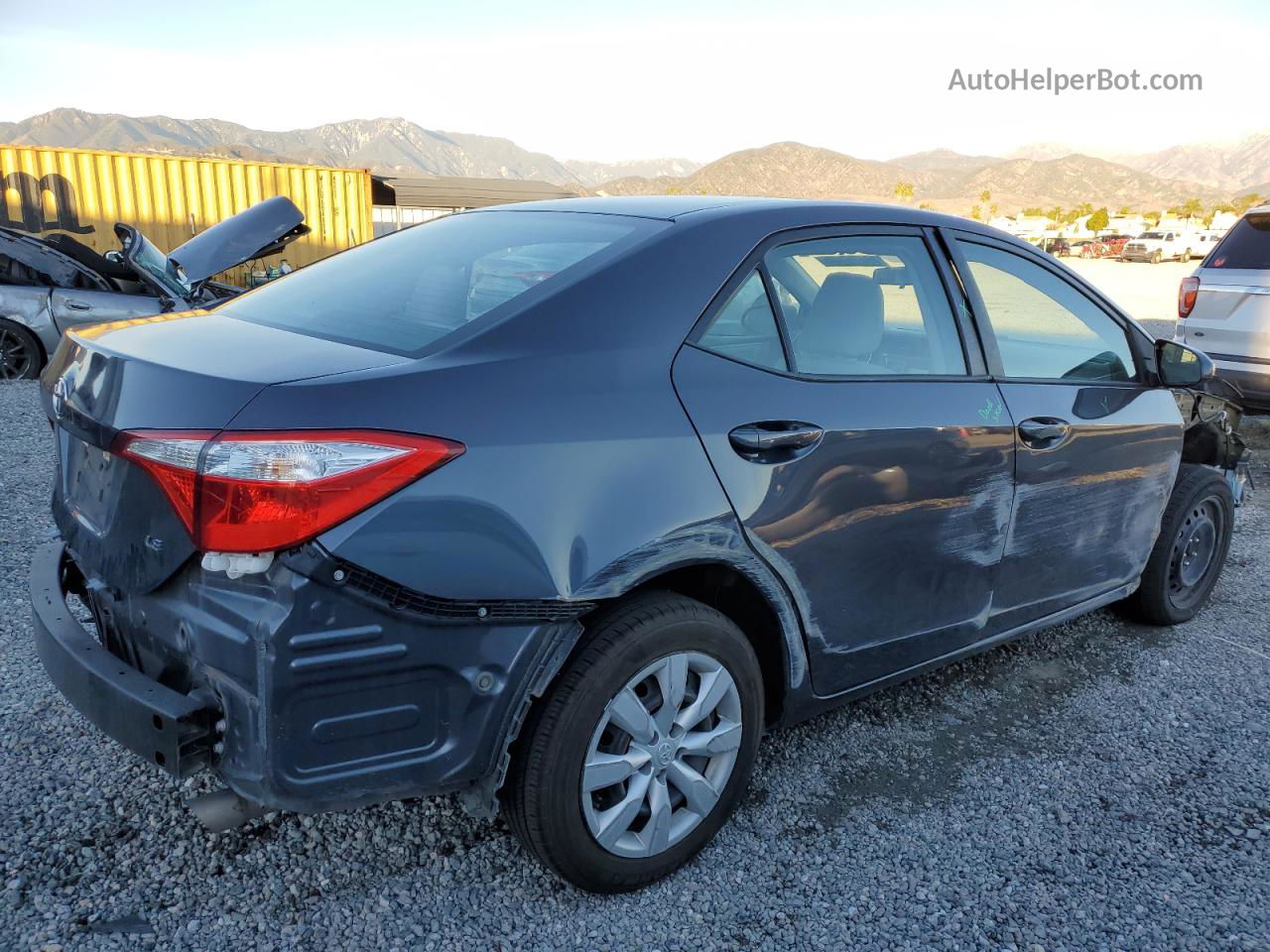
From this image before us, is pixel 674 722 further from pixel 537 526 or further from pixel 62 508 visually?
pixel 62 508

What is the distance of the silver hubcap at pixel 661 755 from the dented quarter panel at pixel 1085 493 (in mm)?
1203

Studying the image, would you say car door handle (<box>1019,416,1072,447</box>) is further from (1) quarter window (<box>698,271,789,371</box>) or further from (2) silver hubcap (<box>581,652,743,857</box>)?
(2) silver hubcap (<box>581,652,743,857</box>)

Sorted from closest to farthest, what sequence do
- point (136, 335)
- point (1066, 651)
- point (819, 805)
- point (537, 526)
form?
point (537, 526), point (136, 335), point (819, 805), point (1066, 651)

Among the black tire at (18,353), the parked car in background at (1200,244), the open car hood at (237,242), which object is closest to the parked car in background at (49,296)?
the black tire at (18,353)

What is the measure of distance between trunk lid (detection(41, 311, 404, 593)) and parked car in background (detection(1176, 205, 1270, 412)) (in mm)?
6749

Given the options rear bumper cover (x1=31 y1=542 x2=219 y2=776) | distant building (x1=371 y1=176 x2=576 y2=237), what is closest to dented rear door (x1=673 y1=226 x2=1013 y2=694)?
rear bumper cover (x1=31 y1=542 x2=219 y2=776)

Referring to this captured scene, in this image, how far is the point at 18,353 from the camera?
345 inches

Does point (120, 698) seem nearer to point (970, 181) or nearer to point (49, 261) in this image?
point (49, 261)

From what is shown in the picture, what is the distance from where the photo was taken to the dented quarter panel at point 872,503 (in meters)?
2.29

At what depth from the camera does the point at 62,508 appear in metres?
2.33

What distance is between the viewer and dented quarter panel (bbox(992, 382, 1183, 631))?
303 cm

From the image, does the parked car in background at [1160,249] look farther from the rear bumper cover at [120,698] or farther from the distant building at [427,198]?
the rear bumper cover at [120,698]

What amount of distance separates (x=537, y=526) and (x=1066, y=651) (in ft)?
9.37

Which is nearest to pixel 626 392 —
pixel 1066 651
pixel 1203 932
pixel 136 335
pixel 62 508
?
pixel 136 335
